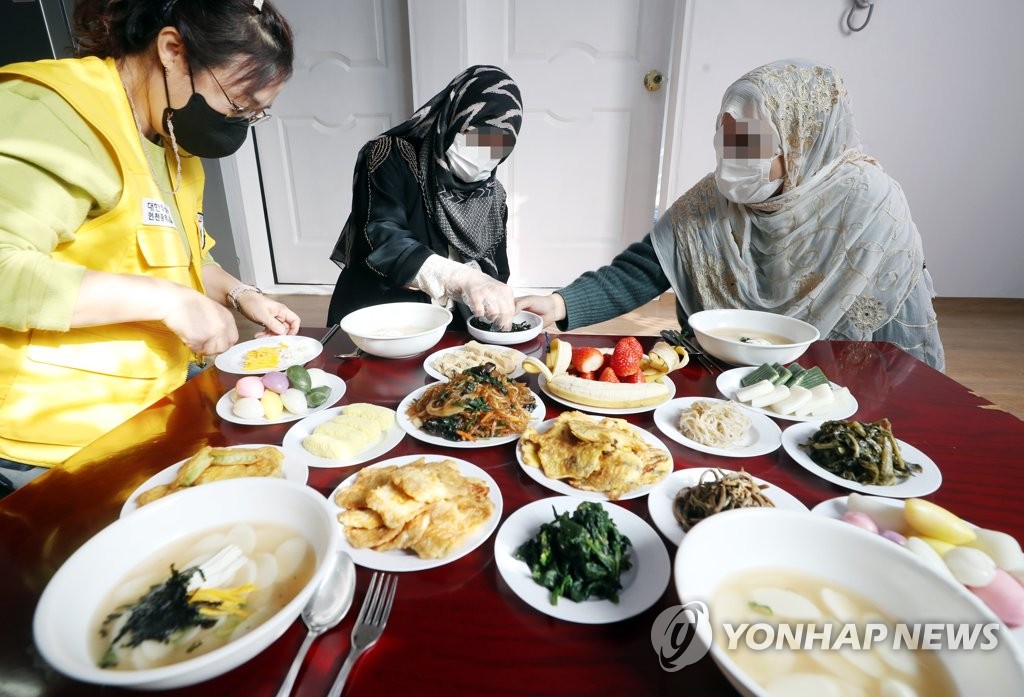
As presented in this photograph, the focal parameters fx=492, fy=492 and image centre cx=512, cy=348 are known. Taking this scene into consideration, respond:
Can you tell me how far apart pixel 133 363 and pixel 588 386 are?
1271 mm

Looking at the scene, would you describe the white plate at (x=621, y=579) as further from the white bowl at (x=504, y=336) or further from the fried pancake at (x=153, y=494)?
the white bowl at (x=504, y=336)

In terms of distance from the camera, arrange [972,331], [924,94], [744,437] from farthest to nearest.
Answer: [972,331] → [924,94] → [744,437]

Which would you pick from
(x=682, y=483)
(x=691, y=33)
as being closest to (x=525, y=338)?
(x=682, y=483)

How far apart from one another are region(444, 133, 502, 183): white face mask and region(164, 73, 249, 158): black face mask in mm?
978

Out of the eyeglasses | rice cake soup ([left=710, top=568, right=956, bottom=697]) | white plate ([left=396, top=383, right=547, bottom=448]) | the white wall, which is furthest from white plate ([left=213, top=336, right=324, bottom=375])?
the white wall

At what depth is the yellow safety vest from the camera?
1.22 meters

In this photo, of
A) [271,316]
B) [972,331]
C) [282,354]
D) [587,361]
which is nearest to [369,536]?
[587,361]

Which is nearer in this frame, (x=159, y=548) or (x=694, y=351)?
(x=159, y=548)

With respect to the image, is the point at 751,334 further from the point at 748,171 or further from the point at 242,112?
the point at 242,112

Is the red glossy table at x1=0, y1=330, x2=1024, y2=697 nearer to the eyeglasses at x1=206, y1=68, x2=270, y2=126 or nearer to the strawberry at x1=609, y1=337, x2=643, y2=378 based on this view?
the strawberry at x1=609, y1=337, x2=643, y2=378

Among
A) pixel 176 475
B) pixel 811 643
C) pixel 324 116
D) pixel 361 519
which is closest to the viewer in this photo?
pixel 811 643

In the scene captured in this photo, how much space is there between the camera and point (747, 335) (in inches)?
65.4

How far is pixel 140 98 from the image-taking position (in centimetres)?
142

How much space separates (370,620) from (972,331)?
18.7 feet
